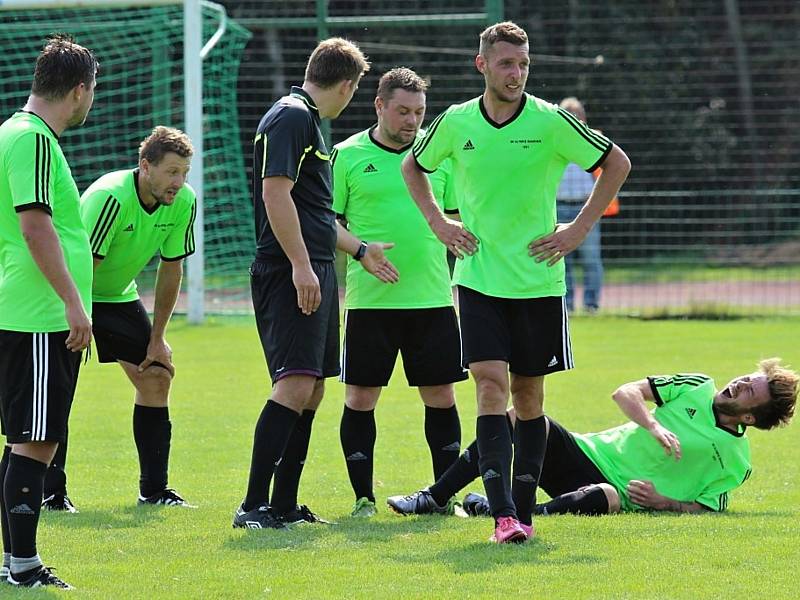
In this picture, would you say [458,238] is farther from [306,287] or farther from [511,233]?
[306,287]

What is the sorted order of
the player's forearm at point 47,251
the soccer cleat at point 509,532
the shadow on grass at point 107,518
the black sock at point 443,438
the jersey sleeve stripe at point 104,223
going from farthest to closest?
the black sock at point 443,438, the jersey sleeve stripe at point 104,223, the shadow on grass at point 107,518, the soccer cleat at point 509,532, the player's forearm at point 47,251

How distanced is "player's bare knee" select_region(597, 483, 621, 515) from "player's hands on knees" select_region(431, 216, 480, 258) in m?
1.53

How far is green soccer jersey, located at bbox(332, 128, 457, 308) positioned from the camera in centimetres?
712

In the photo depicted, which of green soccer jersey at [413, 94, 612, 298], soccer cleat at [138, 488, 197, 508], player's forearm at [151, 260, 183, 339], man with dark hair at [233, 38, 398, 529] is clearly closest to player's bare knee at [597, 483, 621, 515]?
green soccer jersey at [413, 94, 612, 298]

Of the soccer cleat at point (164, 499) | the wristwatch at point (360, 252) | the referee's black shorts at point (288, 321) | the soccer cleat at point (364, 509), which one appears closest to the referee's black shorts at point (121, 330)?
the soccer cleat at point (164, 499)

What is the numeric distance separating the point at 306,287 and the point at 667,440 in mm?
2048

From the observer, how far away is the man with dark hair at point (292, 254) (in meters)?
6.01

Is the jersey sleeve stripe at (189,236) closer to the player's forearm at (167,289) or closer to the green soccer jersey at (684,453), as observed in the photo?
the player's forearm at (167,289)

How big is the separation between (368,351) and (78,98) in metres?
2.43

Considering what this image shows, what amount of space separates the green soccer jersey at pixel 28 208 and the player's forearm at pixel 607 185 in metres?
2.19

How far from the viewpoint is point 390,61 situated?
23359mm

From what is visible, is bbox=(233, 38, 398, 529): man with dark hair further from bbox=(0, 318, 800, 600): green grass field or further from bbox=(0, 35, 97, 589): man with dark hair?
bbox=(0, 35, 97, 589): man with dark hair

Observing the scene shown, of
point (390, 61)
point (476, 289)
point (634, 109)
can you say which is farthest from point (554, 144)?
point (634, 109)

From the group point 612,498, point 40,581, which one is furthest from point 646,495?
point 40,581
